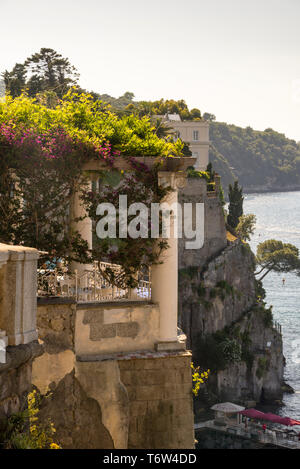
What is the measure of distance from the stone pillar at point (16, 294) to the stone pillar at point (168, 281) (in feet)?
18.5

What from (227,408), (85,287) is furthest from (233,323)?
(85,287)

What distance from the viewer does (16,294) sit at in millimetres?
8383

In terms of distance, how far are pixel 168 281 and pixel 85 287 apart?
1.96 m

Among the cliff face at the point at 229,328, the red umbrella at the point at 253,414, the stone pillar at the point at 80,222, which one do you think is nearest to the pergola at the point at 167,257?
the stone pillar at the point at 80,222

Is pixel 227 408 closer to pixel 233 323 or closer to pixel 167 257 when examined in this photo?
pixel 233 323

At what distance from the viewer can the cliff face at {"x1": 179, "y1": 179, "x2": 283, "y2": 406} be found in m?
60.8

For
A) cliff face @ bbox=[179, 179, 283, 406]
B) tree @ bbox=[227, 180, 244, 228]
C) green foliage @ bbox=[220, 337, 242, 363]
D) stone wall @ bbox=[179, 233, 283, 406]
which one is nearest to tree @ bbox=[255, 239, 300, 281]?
tree @ bbox=[227, 180, 244, 228]

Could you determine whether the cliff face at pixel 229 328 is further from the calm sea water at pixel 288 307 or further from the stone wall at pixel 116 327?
the stone wall at pixel 116 327

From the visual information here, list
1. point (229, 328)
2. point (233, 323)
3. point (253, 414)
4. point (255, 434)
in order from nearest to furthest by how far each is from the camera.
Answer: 1. point (255, 434)
2. point (253, 414)
3. point (229, 328)
4. point (233, 323)

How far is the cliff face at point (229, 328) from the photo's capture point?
60812mm

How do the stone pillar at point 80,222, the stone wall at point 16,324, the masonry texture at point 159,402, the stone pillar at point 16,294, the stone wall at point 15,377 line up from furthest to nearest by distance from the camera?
1. the stone pillar at point 80,222
2. the masonry texture at point 159,402
3. the stone pillar at point 16,294
4. the stone wall at point 16,324
5. the stone wall at point 15,377

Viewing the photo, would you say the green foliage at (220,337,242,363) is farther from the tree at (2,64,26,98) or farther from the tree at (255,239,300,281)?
the tree at (255,239,300,281)
